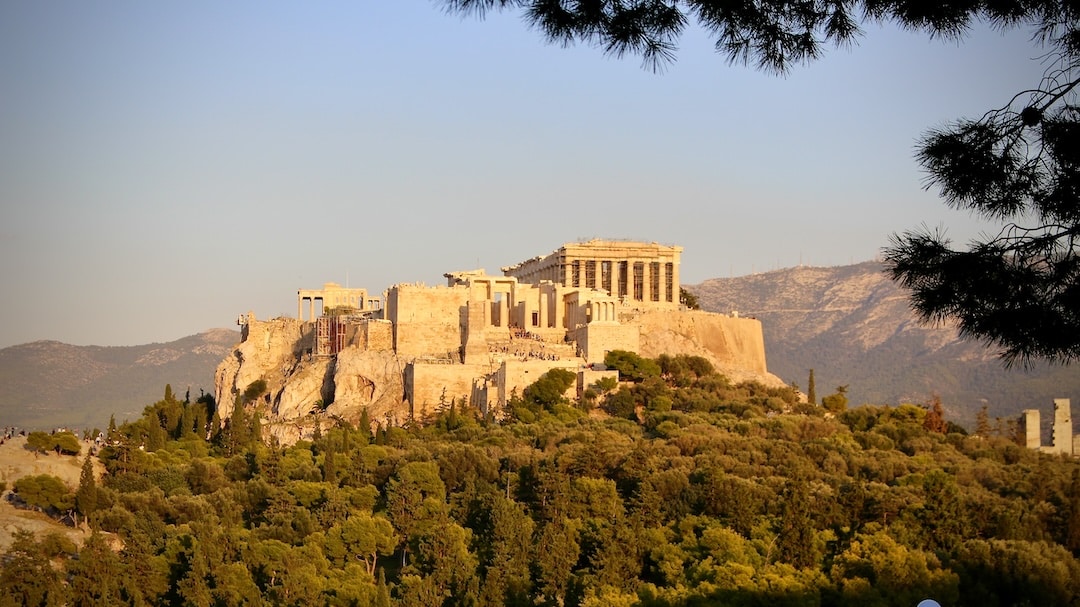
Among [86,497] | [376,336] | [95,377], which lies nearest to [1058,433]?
[376,336]

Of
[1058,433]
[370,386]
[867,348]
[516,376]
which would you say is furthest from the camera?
[867,348]

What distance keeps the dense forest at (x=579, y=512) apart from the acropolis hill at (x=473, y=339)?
4.26 feet

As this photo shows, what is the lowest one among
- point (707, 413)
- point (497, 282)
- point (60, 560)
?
point (60, 560)

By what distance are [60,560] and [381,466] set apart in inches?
450

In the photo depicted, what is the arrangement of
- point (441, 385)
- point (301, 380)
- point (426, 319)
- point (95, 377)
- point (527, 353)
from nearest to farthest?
1. point (441, 385)
2. point (426, 319)
3. point (527, 353)
4. point (301, 380)
5. point (95, 377)

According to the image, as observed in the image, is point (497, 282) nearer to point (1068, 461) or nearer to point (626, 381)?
point (626, 381)

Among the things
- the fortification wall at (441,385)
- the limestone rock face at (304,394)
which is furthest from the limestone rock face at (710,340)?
the limestone rock face at (304,394)

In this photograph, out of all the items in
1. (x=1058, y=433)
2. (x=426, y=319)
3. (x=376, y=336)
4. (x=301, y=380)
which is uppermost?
(x=426, y=319)

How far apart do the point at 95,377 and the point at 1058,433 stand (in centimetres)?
10461

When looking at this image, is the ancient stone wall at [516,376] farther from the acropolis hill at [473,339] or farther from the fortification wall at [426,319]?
the fortification wall at [426,319]

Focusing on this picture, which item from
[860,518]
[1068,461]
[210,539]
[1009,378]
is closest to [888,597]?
[860,518]

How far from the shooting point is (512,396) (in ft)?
201

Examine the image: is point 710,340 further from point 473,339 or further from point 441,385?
point 441,385

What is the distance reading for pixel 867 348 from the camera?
454 ft
